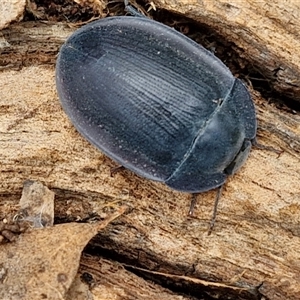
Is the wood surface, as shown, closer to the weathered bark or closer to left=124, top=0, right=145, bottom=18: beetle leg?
the weathered bark

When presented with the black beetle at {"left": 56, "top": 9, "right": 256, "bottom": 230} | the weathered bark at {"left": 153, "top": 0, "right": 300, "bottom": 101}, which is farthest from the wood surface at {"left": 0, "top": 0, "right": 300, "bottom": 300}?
the black beetle at {"left": 56, "top": 9, "right": 256, "bottom": 230}

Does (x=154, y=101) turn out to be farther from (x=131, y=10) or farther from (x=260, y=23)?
(x=260, y=23)

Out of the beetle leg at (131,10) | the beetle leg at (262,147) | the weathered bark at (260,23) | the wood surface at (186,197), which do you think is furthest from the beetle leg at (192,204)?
the beetle leg at (131,10)

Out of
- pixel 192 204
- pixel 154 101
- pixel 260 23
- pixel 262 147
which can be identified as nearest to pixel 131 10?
pixel 154 101

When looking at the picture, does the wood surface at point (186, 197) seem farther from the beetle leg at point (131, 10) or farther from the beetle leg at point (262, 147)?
the beetle leg at point (131, 10)

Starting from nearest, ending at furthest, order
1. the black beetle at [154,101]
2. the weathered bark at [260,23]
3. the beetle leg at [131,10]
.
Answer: the black beetle at [154,101]
the weathered bark at [260,23]
the beetle leg at [131,10]

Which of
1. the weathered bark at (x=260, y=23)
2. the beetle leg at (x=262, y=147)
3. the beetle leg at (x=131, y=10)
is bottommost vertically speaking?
the beetle leg at (x=262, y=147)
